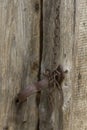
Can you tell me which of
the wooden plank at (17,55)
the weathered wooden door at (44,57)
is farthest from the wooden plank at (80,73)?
the wooden plank at (17,55)

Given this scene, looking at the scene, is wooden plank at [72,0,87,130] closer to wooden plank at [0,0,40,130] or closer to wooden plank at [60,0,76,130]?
wooden plank at [60,0,76,130]

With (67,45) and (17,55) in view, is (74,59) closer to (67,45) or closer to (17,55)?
(67,45)

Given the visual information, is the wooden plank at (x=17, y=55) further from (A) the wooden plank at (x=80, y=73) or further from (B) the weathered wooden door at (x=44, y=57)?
(A) the wooden plank at (x=80, y=73)

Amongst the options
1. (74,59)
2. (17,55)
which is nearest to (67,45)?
(74,59)

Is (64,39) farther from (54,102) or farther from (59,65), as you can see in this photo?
Result: (54,102)

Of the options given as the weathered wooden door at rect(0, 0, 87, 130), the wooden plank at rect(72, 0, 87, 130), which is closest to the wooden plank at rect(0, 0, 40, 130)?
the weathered wooden door at rect(0, 0, 87, 130)

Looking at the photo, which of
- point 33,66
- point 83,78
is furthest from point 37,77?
point 83,78
